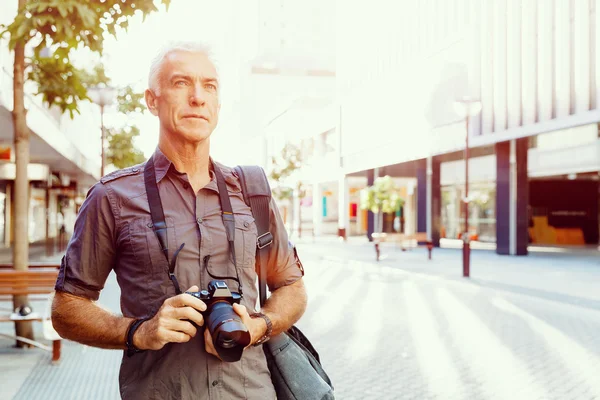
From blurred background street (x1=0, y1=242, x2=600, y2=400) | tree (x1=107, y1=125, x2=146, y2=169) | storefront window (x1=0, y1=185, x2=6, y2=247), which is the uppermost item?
tree (x1=107, y1=125, x2=146, y2=169)

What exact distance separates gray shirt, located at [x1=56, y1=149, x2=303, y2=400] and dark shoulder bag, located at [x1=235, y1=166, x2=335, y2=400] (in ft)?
0.15

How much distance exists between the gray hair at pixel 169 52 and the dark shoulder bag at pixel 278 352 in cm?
37

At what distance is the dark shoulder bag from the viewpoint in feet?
6.72

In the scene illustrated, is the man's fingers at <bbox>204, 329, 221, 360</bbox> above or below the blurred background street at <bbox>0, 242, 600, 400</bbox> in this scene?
above

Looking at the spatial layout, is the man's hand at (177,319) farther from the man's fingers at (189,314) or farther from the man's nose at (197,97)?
the man's nose at (197,97)

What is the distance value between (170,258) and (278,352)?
0.47 meters

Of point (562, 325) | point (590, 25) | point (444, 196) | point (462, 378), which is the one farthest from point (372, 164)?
point (462, 378)

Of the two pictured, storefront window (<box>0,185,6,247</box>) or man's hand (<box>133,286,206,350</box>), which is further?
storefront window (<box>0,185,6,247</box>)

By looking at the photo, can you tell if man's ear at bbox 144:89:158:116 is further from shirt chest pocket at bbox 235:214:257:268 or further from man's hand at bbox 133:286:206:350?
man's hand at bbox 133:286:206:350

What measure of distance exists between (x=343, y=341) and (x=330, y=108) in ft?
144

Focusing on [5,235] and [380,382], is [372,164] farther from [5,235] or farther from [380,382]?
[380,382]

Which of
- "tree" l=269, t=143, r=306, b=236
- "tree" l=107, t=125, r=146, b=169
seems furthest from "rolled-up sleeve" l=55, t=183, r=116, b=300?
"tree" l=269, t=143, r=306, b=236

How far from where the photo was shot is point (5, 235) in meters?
35.3

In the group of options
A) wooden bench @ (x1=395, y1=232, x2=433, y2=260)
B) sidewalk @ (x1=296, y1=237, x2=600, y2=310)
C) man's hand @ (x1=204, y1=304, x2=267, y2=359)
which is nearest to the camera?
man's hand @ (x1=204, y1=304, x2=267, y2=359)
